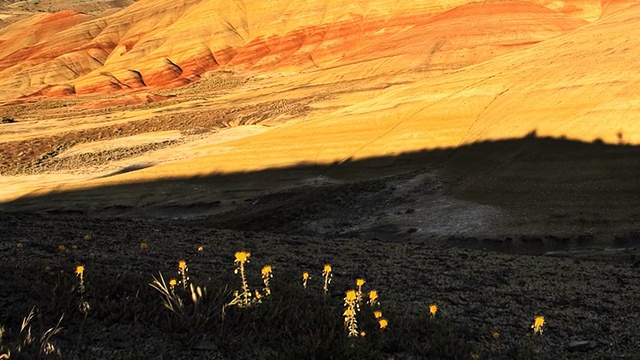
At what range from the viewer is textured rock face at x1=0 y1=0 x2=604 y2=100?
7644cm

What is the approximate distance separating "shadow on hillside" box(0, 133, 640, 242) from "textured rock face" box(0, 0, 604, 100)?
4651cm

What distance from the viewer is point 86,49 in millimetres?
114188

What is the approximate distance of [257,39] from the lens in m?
107

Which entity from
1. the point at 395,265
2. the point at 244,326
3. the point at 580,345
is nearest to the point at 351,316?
the point at 244,326

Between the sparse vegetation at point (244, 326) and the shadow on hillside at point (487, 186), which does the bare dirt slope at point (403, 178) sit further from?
the sparse vegetation at point (244, 326)

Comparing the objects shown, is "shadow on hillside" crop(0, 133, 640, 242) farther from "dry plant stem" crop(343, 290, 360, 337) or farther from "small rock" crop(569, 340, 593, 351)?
"dry plant stem" crop(343, 290, 360, 337)

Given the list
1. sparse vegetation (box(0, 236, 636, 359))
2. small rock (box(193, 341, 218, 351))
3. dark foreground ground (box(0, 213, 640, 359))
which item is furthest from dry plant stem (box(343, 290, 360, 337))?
small rock (box(193, 341, 218, 351))

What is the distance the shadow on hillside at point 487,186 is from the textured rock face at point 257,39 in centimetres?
4651

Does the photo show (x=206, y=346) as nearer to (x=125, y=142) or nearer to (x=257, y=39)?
(x=125, y=142)

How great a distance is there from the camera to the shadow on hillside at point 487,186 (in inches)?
669

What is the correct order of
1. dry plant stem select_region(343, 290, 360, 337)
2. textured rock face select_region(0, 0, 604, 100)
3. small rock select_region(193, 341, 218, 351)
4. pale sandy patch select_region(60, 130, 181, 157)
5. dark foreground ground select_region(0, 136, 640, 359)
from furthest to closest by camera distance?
textured rock face select_region(0, 0, 604, 100)
pale sandy patch select_region(60, 130, 181, 157)
dark foreground ground select_region(0, 136, 640, 359)
dry plant stem select_region(343, 290, 360, 337)
small rock select_region(193, 341, 218, 351)

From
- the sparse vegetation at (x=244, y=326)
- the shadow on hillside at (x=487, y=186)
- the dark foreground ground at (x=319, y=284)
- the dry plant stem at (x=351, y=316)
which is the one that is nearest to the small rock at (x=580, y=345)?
the dark foreground ground at (x=319, y=284)

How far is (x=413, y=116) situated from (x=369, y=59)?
165ft

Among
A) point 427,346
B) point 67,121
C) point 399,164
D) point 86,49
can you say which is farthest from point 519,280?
point 86,49
